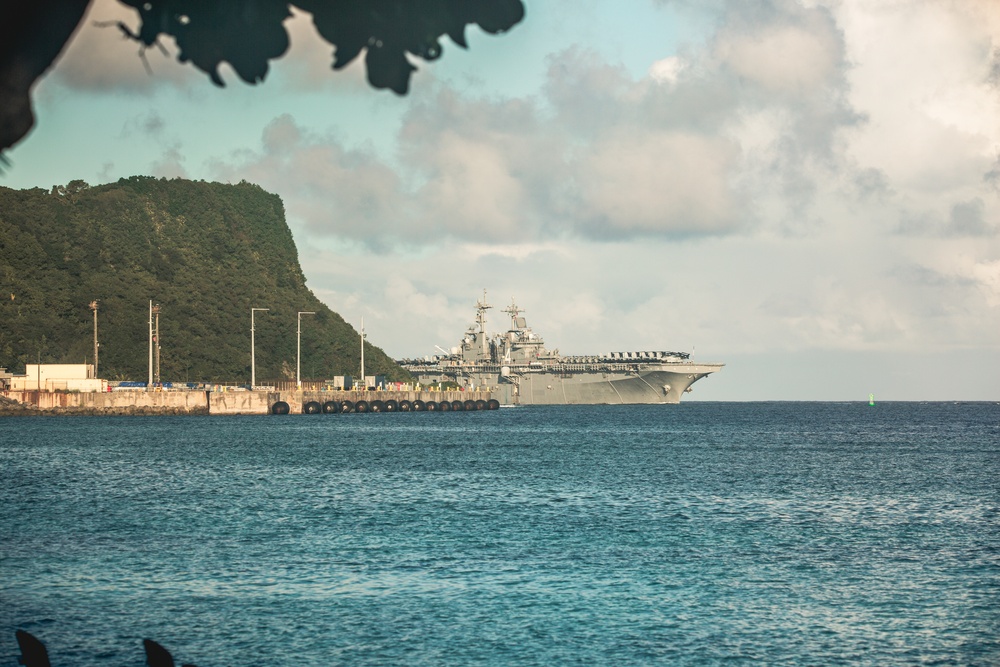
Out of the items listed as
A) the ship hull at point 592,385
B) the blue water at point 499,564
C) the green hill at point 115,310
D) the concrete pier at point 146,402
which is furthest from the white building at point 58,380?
the ship hull at point 592,385

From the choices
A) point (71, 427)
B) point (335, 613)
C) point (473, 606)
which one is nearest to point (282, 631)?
point (335, 613)

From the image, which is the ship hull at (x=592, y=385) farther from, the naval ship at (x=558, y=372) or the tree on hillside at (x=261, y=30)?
the tree on hillside at (x=261, y=30)

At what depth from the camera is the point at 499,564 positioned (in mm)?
28344

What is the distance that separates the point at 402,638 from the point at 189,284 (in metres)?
178

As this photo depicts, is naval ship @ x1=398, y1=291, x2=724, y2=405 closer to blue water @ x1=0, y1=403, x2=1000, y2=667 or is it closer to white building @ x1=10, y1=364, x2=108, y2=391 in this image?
white building @ x1=10, y1=364, x2=108, y2=391

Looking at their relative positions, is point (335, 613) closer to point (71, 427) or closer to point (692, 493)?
point (692, 493)

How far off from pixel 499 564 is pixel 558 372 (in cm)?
16248

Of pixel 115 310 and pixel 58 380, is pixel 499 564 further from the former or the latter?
pixel 115 310

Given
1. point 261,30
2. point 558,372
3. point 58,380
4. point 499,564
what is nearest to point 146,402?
point 58,380

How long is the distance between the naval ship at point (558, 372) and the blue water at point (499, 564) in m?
121

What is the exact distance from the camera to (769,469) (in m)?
62.6

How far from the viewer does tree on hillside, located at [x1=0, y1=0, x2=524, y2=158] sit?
4941mm

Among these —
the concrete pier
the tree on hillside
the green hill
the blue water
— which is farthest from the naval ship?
the tree on hillside

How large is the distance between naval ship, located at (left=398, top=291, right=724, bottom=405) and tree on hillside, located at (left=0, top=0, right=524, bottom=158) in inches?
6934
